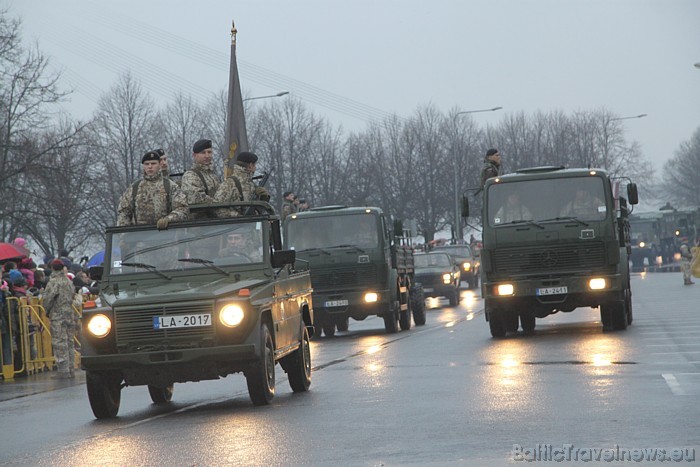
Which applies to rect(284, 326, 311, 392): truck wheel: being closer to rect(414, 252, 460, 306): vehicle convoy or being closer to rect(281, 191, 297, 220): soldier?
rect(281, 191, 297, 220): soldier

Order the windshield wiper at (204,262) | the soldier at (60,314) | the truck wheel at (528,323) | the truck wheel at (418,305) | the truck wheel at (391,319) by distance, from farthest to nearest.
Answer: the truck wheel at (418,305) < the truck wheel at (391,319) < the truck wheel at (528,323) < the soldier at (60,314) < the windshield wiper at (204,262)

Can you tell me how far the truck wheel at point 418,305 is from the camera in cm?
3106

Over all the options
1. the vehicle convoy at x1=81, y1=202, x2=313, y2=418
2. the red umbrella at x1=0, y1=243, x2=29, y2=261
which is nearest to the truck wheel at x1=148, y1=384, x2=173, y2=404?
the vehicle convoy at x1=81, y1=202, x2=313, y2=418

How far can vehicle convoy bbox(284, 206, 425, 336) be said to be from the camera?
27625mm

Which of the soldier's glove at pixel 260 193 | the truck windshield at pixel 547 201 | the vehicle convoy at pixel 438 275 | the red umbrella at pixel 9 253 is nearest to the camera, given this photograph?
the soldier's glove at pixel 260 193

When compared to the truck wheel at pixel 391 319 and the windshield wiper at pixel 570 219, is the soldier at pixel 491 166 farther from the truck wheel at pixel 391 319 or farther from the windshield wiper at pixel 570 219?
the truck wheel at pixel 391 319

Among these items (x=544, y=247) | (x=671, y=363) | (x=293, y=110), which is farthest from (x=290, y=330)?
(x=293, y=110)

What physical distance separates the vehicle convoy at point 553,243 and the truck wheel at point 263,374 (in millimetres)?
9823

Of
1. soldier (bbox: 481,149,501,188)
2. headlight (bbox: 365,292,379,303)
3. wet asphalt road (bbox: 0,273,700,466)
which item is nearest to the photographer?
wet asphalt road (bbox: 0,273,700,466)

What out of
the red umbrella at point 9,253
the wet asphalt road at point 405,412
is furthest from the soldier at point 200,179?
the red umbrella at point 9,253

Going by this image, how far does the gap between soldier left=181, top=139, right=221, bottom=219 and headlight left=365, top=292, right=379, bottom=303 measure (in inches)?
484

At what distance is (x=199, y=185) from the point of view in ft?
50.3

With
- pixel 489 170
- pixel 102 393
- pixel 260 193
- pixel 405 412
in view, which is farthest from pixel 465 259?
pixel 405 412

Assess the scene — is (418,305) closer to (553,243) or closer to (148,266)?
(553,243)
